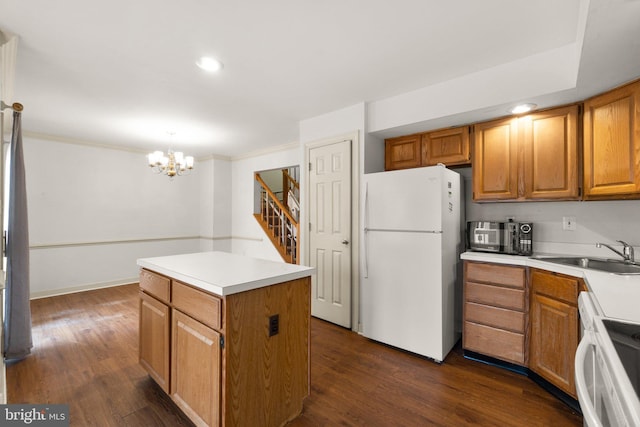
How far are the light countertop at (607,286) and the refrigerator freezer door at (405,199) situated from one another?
58 centimetres

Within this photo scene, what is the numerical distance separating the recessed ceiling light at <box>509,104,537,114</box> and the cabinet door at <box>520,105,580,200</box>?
7 cm

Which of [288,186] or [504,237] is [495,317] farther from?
[288,186]

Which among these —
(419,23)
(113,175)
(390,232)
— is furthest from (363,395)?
(113,175)

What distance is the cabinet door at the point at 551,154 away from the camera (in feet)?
7.29

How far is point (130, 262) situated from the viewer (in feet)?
16.7

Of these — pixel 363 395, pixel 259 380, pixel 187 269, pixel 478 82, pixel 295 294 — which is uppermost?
pixel 478 82

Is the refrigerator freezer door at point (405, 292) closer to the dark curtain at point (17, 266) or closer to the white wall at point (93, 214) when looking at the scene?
the dark curtain at point (17, 266)

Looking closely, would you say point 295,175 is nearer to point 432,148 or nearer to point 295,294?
point 432,148

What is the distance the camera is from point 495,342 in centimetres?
235

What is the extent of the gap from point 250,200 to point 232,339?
4.39 m

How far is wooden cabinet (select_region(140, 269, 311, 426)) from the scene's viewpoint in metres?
1.43

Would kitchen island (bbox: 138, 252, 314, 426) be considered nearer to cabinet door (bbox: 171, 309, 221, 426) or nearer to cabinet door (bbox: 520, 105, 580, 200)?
cabinet door (bbox: 171, 309, 221, 426)

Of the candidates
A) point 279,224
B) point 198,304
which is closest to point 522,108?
point 198,304

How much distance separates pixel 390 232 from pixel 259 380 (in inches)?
66.7
